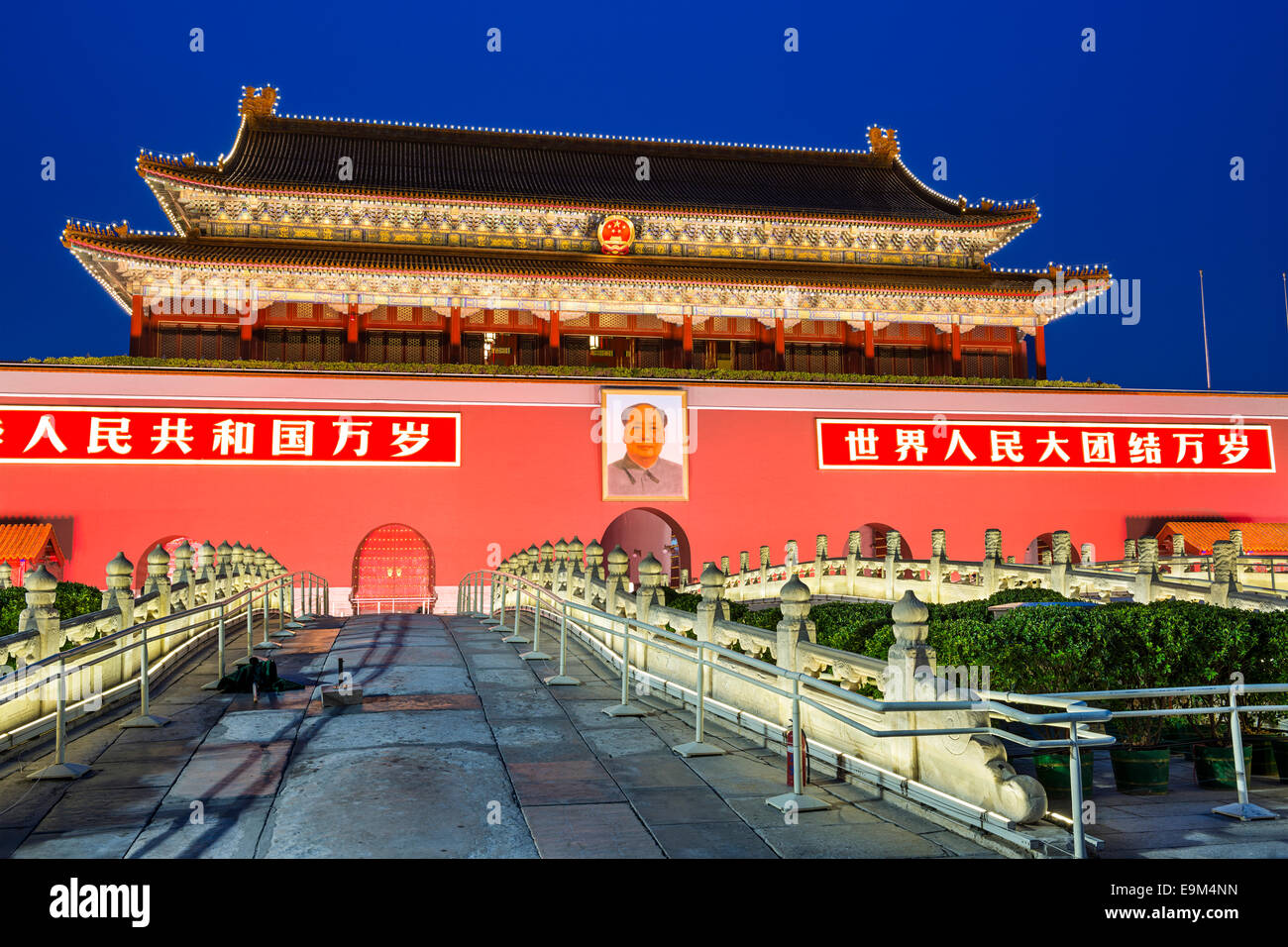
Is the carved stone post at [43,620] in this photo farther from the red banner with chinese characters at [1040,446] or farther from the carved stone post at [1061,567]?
the red banner with chinese characters at [1040,446]

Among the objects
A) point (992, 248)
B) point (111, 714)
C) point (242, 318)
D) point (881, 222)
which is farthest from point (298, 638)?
point (992, 248)

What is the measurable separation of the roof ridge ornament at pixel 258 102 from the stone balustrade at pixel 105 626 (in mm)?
21987

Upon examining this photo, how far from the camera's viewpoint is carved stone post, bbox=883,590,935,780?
6.69m

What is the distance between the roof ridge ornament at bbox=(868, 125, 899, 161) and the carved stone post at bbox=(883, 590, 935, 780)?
1328 inches

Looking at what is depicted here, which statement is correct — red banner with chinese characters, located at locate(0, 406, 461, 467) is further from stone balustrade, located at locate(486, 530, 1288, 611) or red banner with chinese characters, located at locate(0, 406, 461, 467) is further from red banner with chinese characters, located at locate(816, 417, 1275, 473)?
red banner with chinese characters, located at locate(816, 417, 1275, 473)

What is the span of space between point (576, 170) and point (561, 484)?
13.1m

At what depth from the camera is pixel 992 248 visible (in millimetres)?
34281

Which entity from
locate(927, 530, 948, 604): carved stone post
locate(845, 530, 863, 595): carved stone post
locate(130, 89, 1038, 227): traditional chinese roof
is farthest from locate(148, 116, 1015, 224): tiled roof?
locate(927, 530, 948, 604): carved stone post

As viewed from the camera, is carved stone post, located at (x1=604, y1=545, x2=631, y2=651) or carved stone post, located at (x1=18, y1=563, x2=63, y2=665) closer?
carved stone post, located at (x1=18, y1=563, x2=63, y2=665)

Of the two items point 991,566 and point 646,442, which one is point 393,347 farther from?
point 991,566

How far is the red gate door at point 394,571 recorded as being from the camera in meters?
28.5
